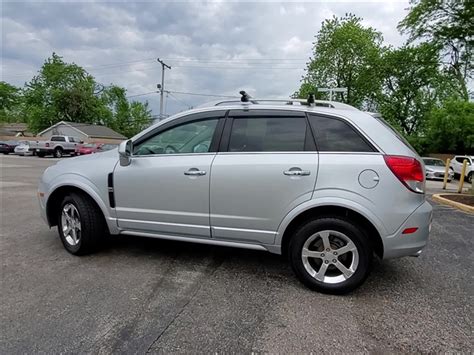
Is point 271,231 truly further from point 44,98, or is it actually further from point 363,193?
point 44,98

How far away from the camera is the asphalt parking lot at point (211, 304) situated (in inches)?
88.8

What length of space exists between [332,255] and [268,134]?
1.32 meters

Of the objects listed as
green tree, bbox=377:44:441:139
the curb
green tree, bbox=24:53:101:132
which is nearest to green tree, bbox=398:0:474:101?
green tree, bbox=377:44:441:139

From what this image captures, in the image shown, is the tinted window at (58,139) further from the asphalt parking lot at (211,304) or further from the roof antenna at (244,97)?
the roof antenna at (244,97)

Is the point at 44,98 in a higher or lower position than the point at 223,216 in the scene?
higher

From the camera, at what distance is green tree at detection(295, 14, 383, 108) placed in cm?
2961

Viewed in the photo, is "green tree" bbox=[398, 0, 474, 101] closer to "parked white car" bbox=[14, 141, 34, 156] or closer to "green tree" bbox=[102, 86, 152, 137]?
"parked white car" bbox=[14, 141, 34, 156]

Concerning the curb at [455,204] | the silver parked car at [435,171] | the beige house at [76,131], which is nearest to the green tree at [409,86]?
the silver parked car at [435,171]

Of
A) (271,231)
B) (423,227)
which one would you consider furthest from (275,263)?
(423,227)

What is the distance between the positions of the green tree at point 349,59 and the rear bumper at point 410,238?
28.1 meters

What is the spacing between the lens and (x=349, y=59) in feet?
99.0

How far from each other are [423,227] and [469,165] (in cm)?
1942

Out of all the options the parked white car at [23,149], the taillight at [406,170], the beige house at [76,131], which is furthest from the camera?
the beige house at [76,131]

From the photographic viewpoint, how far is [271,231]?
307 centimetres
